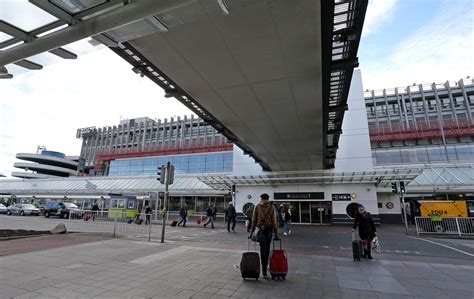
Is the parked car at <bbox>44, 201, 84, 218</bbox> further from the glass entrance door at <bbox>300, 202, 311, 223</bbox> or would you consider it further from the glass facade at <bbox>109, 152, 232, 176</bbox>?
the glass entrance door at <bbox>300, 202, 311, 223</bbox>

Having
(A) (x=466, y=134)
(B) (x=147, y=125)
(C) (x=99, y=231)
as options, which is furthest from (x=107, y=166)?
(A) (x=466, y=134)

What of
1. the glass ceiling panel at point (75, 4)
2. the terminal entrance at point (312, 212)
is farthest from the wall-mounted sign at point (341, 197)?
the glass ceiling panel at point (75, 4)

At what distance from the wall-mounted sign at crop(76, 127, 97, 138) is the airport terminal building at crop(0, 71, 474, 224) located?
8.73m

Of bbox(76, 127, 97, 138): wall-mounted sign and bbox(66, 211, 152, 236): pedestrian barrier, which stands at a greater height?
bbox(76, 127, 97, 138): wall-mounted sign

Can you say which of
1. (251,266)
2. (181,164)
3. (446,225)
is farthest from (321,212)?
(181,164)

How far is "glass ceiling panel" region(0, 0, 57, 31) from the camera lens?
319 cm

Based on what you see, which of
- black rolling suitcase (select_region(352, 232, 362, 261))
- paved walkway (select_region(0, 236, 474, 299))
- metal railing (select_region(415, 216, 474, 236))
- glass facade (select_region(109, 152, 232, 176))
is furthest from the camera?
glass facade (select_region(109, 152, 232, 176))

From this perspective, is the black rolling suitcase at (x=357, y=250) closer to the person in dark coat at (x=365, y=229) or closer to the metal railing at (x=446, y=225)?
the person in dark coat at (x=365, y=229)

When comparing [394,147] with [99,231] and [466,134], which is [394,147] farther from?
[99,231]

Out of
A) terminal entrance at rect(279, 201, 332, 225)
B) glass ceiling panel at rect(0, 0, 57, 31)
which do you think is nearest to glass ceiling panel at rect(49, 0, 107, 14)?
glass ceiling panel at rect(0, 0, 57, 31)

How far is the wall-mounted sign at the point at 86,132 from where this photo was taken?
68000 millimetres

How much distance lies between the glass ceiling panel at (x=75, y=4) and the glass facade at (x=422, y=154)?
35.8m

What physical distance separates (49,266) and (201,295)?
4.22m

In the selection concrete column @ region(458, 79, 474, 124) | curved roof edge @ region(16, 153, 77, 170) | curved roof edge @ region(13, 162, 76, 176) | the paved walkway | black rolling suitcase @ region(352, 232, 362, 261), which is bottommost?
the paved walkway
